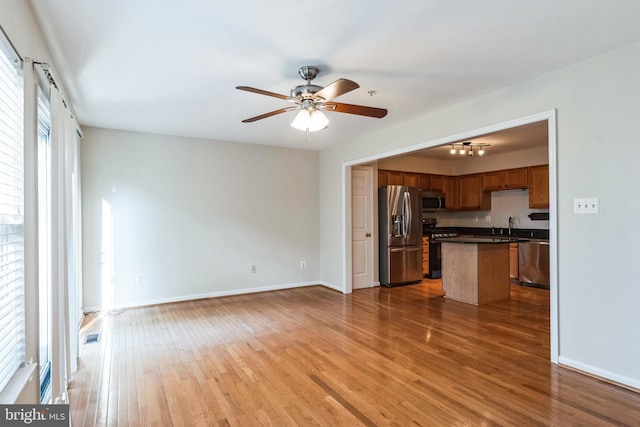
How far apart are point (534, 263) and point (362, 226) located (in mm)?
3089

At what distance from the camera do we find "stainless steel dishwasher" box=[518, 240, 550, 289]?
18.7ft

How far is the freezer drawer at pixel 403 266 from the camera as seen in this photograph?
19.5 ft

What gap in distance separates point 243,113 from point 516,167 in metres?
5.36

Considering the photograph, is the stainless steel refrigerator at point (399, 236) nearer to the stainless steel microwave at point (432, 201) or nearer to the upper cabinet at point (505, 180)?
the stainless steel microwave at point (432, 201)

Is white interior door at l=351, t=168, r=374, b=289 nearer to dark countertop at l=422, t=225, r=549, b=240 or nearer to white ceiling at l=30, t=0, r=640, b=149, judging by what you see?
dark countertop at l=422, t=225, r=549, b=240

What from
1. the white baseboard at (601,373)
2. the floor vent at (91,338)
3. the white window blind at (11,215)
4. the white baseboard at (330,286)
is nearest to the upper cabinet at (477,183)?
the white baseboard at (330,286)

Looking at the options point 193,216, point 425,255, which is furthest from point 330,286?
point 193,216

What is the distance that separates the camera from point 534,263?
585cm

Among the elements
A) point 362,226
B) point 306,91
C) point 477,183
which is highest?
point 306,91

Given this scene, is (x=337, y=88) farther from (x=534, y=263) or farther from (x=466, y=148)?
(x=534, y=263)

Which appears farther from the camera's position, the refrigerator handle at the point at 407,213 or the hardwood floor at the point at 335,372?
the refrigerator handle at the point at 407,213

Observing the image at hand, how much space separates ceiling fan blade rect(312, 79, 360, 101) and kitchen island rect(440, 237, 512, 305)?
3.42 meters

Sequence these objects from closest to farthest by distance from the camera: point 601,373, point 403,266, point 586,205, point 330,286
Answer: point 601,373
point 586,205
point 330,286
point 403,266

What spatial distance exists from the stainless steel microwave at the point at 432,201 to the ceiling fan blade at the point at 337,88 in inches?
191
